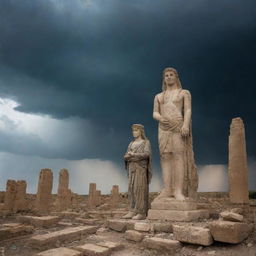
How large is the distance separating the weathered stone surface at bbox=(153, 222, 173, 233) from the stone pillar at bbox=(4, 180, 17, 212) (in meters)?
14.7

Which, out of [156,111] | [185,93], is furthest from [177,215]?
[185,93]

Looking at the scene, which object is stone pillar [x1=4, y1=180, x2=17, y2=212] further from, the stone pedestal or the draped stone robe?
the stone pedestal

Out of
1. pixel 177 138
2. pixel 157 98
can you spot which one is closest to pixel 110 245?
pixel 177 138

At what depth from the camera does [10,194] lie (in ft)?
62.1

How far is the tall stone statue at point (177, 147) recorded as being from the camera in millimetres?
7906

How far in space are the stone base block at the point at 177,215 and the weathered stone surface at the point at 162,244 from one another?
4.68 ft

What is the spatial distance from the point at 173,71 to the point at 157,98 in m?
0.92

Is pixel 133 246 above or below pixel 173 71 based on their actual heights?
below

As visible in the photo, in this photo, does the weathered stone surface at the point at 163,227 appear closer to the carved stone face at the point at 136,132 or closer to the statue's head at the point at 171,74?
the carved stone face at the point at 136,132

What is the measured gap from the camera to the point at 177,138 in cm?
799

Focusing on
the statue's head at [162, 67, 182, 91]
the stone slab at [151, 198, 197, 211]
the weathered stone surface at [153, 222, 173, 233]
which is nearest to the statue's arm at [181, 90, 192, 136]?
the statue's head at [162, 67, 182, 91]

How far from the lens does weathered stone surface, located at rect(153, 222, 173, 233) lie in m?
6.45

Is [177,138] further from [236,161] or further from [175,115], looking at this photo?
[236,161]

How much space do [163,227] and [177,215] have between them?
72cm
